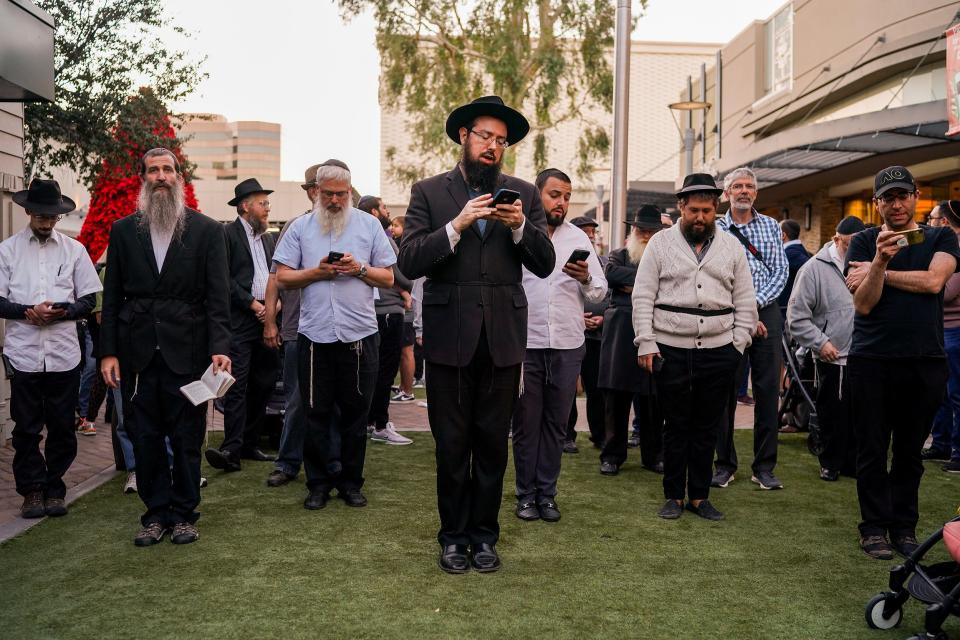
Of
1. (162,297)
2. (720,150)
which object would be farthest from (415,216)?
(720,150)

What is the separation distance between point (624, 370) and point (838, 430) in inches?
68.2

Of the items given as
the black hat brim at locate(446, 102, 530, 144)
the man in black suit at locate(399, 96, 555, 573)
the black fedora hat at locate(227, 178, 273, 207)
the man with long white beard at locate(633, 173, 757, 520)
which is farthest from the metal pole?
the man in black suit at locate(399, 96, 555, 573)

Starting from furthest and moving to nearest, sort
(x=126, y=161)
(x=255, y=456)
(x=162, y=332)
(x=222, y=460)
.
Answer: (x=126, y=161)
(x=255, y=456)
(x=222, y=460)
(x=162, y=332)

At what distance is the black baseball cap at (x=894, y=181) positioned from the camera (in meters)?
4.79

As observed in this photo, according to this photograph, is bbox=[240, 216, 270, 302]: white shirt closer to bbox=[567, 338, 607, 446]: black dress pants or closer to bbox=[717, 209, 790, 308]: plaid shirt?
bbox=[567, 338, 607, 446]: black dress pants

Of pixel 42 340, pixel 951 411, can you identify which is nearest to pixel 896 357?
pixel 951 411

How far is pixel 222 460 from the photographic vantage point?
689 centimetres

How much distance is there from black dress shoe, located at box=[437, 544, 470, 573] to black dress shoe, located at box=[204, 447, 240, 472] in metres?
2.86

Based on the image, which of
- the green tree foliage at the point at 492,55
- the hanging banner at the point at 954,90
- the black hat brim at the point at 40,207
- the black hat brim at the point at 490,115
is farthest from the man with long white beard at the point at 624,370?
the green tree foliage at the point at 492,55

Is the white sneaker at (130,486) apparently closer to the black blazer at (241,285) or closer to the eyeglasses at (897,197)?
the black blazer at (241,285)

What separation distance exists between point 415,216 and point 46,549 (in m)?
2.80

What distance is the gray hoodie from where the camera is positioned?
6953 millimetres

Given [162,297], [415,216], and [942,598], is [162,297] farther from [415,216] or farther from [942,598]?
[942,598]

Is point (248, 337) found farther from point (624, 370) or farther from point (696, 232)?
point (696, 232)
